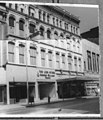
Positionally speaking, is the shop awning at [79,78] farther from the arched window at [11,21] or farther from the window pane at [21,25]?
the arched window at [11,21]

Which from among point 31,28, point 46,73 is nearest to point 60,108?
point 46,73

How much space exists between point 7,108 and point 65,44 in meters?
3.07

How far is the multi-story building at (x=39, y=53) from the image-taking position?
8.20 meters

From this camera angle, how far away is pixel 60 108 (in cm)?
843

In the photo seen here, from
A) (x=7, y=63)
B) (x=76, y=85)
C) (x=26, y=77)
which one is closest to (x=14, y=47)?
(x=7, y=63)

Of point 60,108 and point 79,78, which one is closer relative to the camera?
point 60,108

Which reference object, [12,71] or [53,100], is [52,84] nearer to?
[53,100]

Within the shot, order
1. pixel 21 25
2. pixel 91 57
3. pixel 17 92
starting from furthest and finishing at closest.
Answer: pixel 91 57 < pixel 21 25 < pixel 17 92

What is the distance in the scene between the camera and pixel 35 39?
337 inches

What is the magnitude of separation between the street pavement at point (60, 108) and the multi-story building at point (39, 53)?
0.86 ft

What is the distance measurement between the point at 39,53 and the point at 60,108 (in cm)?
209

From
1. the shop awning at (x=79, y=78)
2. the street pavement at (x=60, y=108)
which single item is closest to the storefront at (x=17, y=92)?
the street pavement at (x=60, y=108)

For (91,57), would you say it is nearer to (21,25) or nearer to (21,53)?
(21,53)

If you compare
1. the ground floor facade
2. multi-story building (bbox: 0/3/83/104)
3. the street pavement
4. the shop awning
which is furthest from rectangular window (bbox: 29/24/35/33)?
the street pavement
